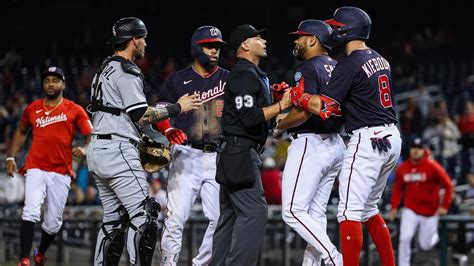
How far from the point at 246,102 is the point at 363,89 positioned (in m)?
0.91

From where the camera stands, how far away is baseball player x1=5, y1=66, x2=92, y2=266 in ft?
30.7

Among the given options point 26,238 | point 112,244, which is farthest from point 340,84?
point 26,238

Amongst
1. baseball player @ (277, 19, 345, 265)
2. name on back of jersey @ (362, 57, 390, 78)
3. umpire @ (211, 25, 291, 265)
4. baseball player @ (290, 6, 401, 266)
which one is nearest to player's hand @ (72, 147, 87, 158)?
umpire @ (211, 25, 291, 265)

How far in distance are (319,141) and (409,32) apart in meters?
17.6

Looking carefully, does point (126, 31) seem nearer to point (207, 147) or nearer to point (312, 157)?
point (207, 147)

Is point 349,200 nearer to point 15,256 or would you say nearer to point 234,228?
point 234,228

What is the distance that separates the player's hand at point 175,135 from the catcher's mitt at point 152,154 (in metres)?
0.10

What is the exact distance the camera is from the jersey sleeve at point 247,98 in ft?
22.7

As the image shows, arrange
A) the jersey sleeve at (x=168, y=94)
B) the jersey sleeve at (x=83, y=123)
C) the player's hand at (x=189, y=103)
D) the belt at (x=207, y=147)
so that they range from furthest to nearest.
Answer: the jersey sleeve at (x=83, y=123) → the jersey sleeve at (x=168, y=94) → the belt at (x=207, y=147) → the player's hand at (x=189, y=103)

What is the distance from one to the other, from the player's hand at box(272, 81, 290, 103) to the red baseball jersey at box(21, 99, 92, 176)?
2.66 meters

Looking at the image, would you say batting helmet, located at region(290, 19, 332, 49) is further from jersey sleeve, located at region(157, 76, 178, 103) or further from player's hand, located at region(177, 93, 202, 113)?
jersey sleeve, located at region(157, 76, 178, 103)

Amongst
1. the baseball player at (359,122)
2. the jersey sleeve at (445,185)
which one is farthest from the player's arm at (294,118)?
the jersey sleeve at (445,185)

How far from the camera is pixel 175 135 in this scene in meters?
7.87

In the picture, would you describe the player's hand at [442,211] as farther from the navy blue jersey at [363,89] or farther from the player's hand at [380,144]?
the player's hand at [380,144]
